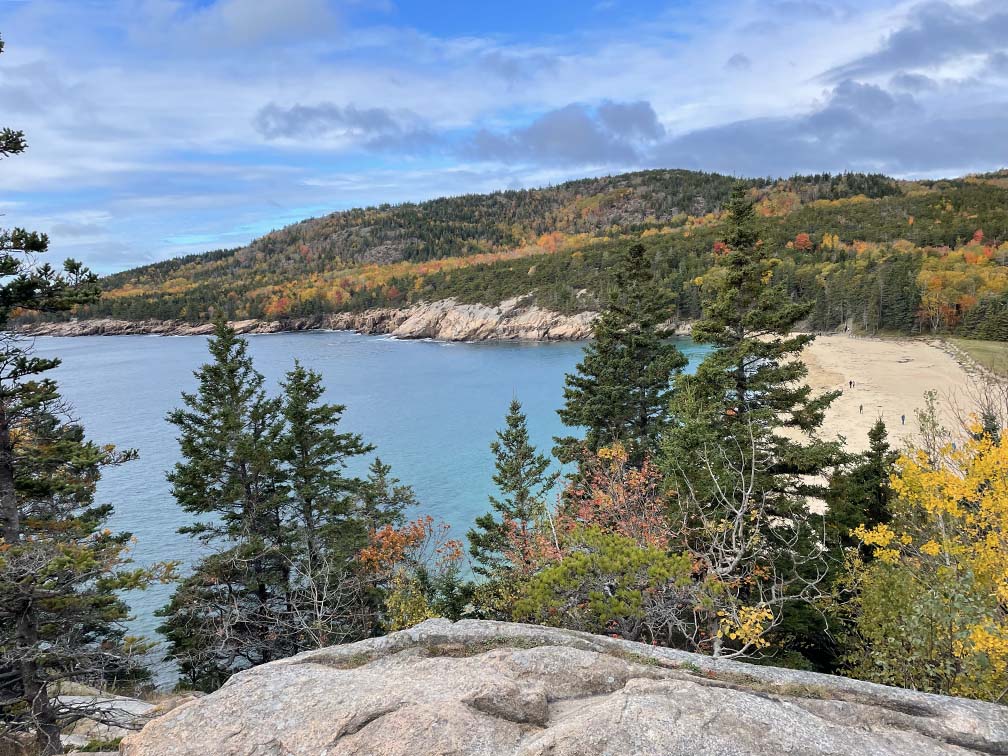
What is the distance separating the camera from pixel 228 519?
21.7 metres

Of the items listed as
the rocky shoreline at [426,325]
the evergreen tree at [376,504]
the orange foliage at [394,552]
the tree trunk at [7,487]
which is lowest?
the orange foliage at [394,552]

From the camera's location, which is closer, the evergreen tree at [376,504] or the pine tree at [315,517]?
the pine tree at [315,517]

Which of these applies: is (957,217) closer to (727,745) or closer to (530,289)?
(530,289)

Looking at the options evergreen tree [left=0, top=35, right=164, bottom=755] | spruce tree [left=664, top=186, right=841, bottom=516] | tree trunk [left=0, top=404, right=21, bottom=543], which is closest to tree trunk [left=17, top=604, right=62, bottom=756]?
evergreen tree [left=0, top=35, right=164, bottom=755]

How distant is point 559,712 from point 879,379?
83.5 metres

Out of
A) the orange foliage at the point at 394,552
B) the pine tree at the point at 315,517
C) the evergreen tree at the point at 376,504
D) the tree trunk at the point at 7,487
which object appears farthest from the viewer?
the evergreen tree at the point at 376,504

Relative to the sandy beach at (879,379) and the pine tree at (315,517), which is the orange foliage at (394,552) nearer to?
the pine tree at (315,517)

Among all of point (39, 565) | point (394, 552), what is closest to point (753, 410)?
point (394, 552)

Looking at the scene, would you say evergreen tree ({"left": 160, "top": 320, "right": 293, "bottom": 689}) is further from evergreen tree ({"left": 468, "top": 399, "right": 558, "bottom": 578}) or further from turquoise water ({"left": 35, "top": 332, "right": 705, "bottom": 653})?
turquoise water ({"left": 35, "top": 332, "right": 705, "bottom": 653})

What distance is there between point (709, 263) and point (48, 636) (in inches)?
5993

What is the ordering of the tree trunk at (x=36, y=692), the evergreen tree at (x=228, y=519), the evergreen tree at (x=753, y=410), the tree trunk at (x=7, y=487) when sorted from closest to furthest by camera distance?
1. the tree trunk at (x=36, y=692)
2. the tree trunk at (x=7, y=487)
3. the evergreen tree at (x=753, y=410)
4. the evergreen tree at (x=228, y=519)

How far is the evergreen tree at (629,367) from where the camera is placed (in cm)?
2775

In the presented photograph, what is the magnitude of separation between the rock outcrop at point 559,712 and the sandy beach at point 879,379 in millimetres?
46353

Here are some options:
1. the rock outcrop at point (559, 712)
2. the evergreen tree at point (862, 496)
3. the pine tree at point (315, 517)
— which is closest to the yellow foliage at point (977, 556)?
the rock outcrop at point (559, 712)
